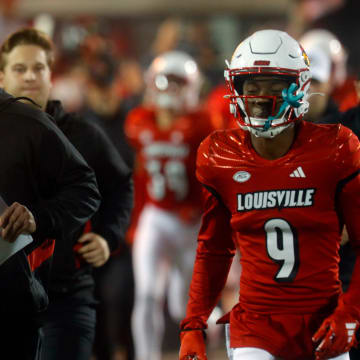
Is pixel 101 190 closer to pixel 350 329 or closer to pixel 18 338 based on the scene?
pixel 18 338

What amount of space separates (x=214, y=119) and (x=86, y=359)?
122 inches

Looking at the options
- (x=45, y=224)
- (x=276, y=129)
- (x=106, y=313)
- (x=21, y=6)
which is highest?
(x=21, y=6)

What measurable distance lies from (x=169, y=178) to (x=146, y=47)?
573cm

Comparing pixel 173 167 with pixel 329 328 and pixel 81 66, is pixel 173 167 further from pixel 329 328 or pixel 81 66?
pixel 329 328

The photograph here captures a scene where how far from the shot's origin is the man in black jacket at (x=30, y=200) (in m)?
2.72

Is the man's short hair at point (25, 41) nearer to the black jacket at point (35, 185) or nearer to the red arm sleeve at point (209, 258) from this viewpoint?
the black jacket at point (35, 185)

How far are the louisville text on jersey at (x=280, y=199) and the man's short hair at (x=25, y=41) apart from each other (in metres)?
1.22

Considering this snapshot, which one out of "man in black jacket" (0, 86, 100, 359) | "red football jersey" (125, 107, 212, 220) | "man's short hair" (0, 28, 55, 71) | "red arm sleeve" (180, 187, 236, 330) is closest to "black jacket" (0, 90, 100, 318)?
"man in black jacket" (0, 86, 100, 359)

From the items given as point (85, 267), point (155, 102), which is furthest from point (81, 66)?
point (85, 267)

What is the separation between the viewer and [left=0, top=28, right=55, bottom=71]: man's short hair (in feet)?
11.9

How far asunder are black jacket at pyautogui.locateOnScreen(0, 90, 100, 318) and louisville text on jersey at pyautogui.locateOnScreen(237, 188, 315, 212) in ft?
1.70

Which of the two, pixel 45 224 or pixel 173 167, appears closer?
pixel 45 224

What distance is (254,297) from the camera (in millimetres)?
2896

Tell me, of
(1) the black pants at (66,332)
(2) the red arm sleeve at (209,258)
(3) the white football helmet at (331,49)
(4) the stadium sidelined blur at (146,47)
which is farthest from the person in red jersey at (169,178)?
(2) the red arm sleeve at (209,258)
